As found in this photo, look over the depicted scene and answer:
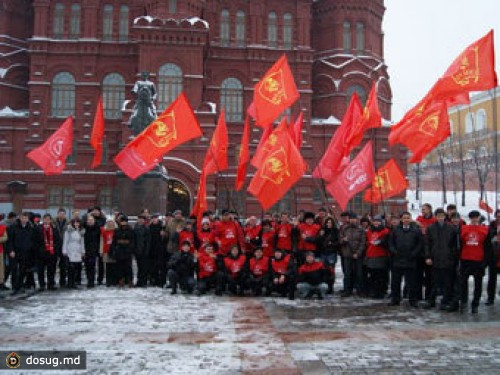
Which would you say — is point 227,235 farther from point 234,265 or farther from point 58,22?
point 58,22

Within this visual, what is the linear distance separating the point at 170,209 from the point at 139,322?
2472cm

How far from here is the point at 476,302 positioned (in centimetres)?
924

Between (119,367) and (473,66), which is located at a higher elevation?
(473,66)

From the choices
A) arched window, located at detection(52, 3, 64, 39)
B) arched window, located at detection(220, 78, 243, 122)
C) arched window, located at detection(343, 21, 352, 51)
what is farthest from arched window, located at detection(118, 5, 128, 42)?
arched window, located at detection(343, 21, 352, 51)

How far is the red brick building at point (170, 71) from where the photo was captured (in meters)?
33.6

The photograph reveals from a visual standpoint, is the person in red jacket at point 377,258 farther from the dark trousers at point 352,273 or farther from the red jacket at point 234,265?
the red jacket at point 234,265

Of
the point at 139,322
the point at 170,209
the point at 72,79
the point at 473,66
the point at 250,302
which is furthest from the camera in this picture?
the point at 72,79

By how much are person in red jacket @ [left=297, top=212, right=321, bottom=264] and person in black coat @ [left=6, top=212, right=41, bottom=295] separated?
600 cm

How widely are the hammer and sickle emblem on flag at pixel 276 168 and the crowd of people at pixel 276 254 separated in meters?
0.92

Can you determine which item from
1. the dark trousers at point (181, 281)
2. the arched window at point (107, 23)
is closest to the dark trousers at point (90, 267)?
the dark trousers at point (181, 281)

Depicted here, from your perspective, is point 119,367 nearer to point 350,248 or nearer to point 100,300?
point 100,300

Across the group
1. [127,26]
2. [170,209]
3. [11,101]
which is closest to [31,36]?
[11,101]

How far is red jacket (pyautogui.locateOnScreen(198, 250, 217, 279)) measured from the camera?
11.4m

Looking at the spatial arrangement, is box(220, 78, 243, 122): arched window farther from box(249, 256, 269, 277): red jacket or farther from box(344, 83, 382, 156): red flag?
box(249, 256, 269, 277): red jacket
